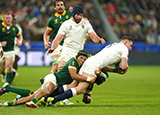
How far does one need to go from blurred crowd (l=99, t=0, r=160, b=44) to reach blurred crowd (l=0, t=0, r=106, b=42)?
1.60 meters

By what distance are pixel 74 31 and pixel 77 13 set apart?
1.65ft

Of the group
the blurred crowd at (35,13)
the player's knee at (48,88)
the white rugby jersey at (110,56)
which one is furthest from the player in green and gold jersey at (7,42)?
the blurred crowd at (35,13)

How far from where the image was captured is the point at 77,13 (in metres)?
9.74

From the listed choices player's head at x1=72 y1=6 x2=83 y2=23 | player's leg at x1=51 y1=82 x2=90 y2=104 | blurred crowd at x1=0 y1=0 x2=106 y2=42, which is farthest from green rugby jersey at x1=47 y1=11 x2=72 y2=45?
blurred crowd at x1=0 y1=0 x2=106 y2=42

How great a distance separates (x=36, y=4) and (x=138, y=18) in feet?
24.3

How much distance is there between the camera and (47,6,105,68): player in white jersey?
32.7 ft

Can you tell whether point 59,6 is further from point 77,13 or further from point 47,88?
point 47,88

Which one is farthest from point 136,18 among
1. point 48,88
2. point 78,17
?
point 48,88

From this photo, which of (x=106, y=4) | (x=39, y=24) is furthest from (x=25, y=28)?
(x=106, y=4)

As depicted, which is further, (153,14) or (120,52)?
(153,14)

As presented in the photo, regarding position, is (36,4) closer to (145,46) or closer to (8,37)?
(145,46)

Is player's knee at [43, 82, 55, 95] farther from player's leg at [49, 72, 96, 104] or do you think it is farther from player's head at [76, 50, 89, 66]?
player's head at [76, 50, 89, 66]

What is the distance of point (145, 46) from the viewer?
2759 cm

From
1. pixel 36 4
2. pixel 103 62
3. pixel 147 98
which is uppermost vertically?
pixel 36 4
